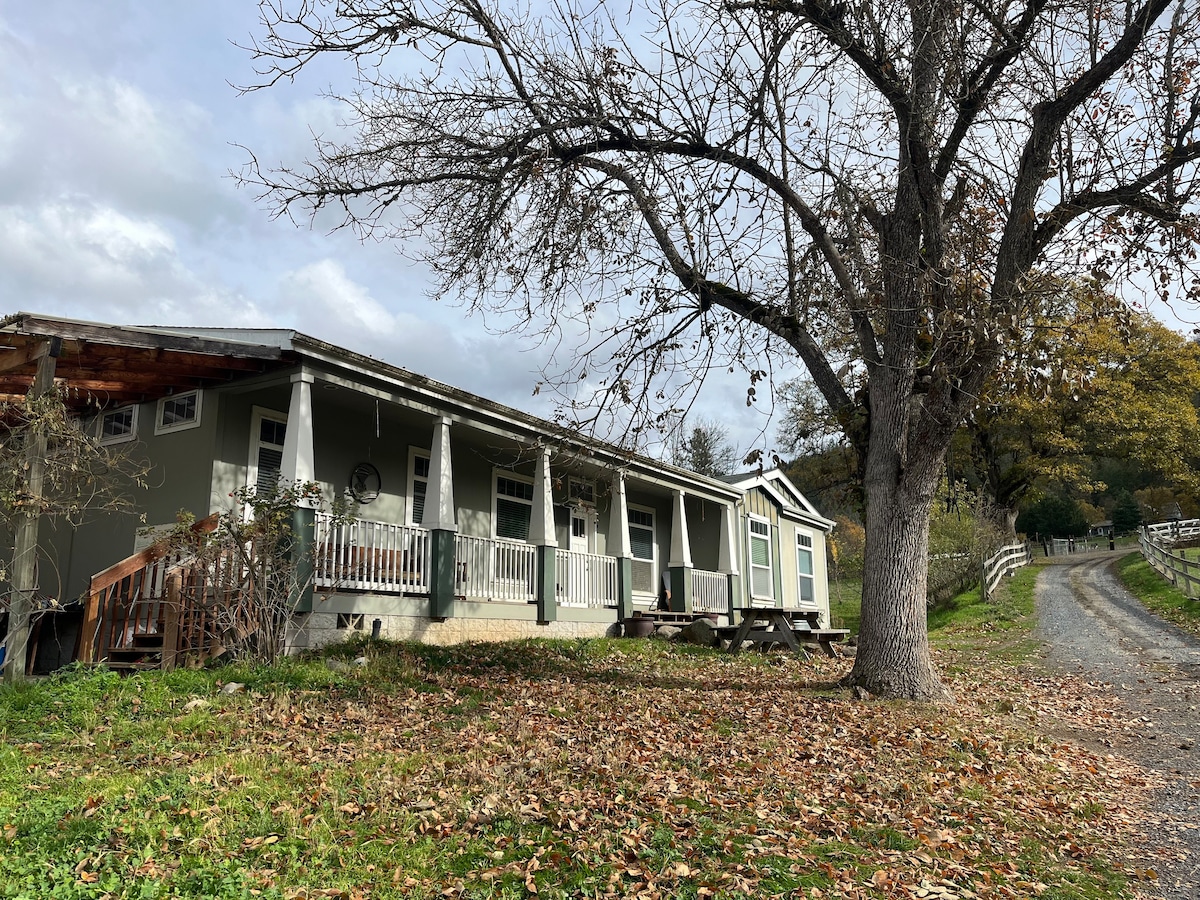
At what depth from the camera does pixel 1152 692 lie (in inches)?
458

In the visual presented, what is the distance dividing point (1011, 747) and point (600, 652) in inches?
249

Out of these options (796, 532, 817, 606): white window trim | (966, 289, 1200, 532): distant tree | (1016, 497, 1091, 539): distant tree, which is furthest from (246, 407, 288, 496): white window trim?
(1016, 497, 1091, 539): distant tree

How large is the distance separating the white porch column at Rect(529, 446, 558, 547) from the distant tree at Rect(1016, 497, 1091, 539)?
53.6m

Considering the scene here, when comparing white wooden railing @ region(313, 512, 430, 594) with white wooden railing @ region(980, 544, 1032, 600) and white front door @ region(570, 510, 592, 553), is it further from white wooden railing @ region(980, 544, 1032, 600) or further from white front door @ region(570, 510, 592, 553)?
white wooden railing @ region(980, 544, 1032, 600)

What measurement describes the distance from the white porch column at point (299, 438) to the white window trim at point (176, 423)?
1.65m

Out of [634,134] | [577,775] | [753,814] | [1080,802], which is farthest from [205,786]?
[634,134]

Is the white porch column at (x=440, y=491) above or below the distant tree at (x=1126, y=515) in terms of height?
below

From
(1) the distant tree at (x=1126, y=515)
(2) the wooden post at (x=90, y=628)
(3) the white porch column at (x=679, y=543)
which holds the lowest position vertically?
(2) the wooden post at (x=90, y=628)

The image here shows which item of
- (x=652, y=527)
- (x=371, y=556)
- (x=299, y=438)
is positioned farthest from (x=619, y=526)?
(x=299, y=438)

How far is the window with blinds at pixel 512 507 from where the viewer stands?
16281 mm

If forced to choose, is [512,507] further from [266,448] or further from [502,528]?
[266,448]

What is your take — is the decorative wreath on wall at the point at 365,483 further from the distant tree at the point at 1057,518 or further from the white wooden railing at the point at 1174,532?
the distant tree at the point at 1057,518

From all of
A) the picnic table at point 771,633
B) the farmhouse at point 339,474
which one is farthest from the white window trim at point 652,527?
the picnic table at point 771,633

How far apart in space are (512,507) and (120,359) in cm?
815
